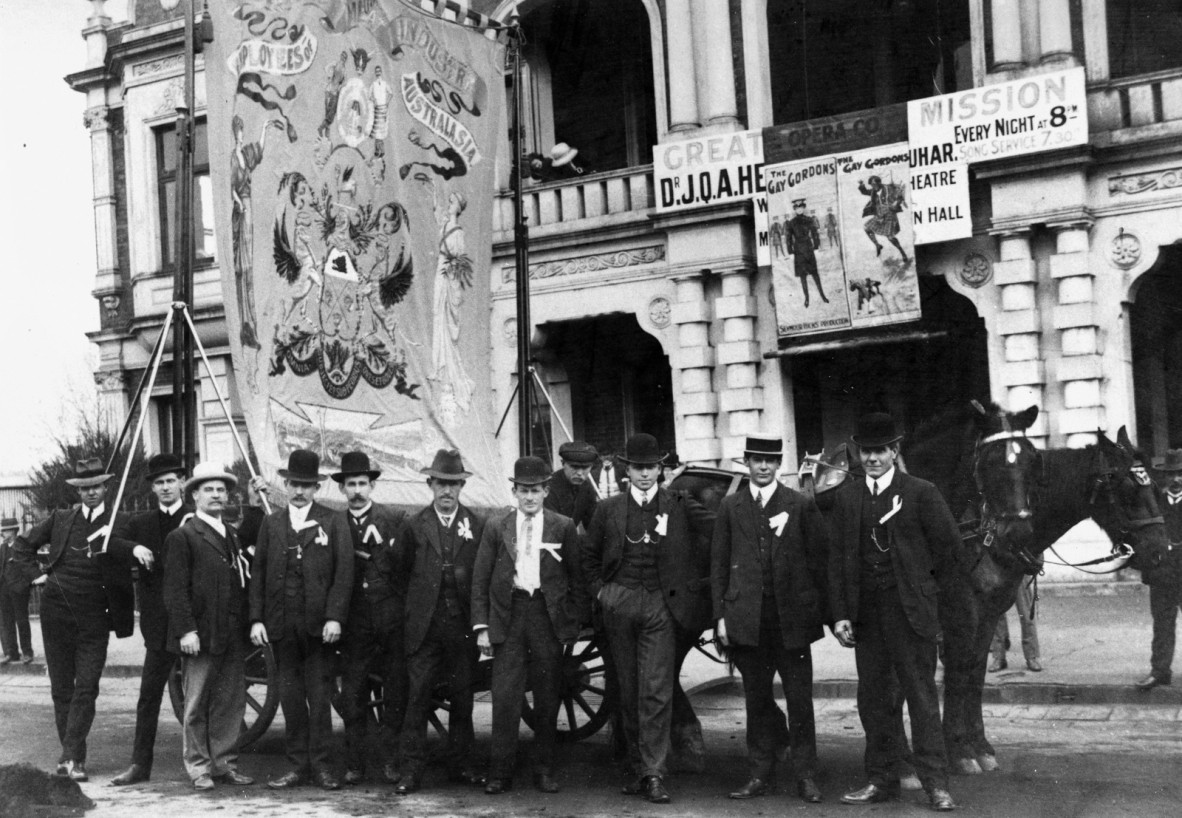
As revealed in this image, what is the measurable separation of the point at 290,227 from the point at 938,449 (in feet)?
15.1

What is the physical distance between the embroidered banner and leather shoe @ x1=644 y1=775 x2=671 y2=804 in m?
2.94

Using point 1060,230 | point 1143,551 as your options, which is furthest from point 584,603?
point 1060,230

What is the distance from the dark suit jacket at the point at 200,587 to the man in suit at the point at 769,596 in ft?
9.72

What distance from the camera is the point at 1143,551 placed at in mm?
9633

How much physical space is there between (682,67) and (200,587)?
41.5ft

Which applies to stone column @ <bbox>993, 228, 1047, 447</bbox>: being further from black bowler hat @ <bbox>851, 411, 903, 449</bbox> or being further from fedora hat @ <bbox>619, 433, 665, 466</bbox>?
fedora hat @ <bbox>619, 433, 665, 466</bbox>

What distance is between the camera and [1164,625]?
9961mm

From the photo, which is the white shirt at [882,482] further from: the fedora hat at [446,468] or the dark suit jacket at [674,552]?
the fedora hat at [446,468]

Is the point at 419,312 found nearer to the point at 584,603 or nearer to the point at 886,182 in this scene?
the point at 584,603

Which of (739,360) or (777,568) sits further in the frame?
(739,360)

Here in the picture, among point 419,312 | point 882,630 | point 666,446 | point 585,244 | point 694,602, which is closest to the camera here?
point 882,630

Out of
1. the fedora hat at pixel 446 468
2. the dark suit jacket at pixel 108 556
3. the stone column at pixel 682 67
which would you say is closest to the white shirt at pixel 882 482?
the fedora hat at pixel 446 468

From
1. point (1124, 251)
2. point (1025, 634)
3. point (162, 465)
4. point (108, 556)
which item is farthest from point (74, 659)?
point (1124, 251)

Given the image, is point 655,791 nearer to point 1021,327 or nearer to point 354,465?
point 354,465
